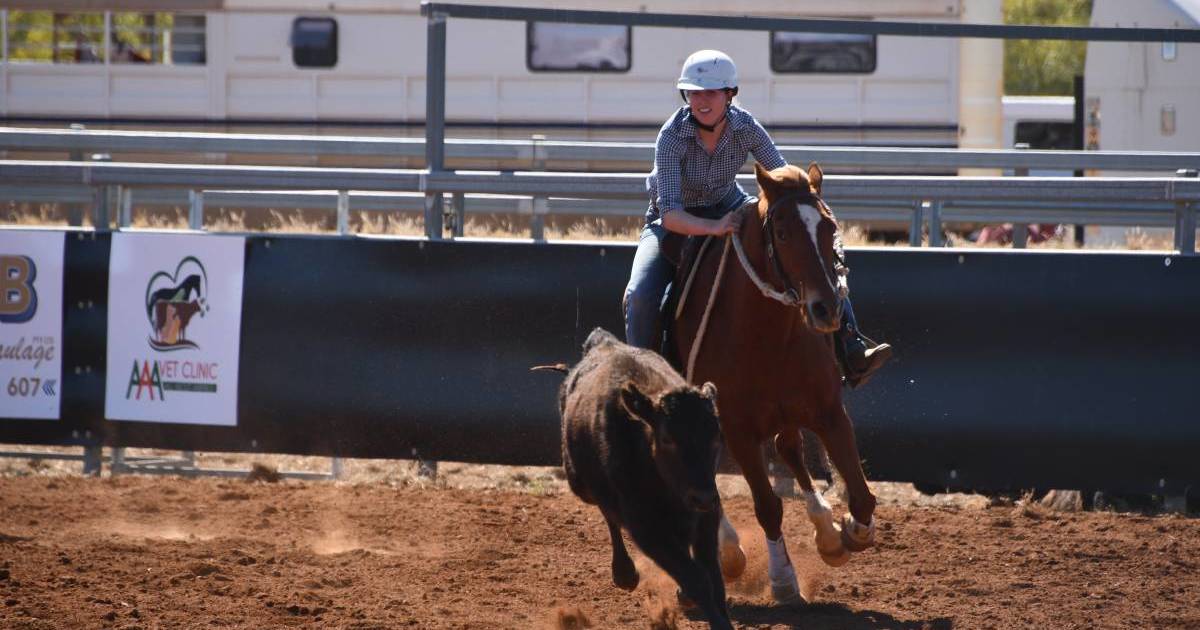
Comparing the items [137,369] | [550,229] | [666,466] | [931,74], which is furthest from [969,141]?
[666,466]

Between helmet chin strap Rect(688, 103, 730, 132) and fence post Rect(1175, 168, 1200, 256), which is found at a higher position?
helmet chin strap Rect(688, 103, 730, 132)

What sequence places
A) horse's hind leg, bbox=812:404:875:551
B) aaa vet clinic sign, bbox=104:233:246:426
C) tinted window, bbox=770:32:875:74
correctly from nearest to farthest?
horse's hind leg, bbox=812:404:875:551 < aaa vet clinic sign, bbox=104:233:246:426 < tinted window, bbox=770:32:875:74

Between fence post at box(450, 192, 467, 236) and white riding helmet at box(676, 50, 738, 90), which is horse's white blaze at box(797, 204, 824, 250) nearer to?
white riding helmet at box(676, 50, 738, 90)

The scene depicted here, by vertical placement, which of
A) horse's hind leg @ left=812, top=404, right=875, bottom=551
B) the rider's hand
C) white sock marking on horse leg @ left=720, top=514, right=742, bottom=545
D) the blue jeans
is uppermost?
the rider's hand

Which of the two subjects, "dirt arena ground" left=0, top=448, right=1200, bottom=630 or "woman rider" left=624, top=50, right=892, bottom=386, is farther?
"woman rider" left=624, top=50, right=892, bottom=386

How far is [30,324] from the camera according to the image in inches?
420

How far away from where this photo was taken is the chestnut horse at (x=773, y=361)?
6.82 metres

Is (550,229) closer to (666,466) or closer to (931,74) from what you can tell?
(931,74)

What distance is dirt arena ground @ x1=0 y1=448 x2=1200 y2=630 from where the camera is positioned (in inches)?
275

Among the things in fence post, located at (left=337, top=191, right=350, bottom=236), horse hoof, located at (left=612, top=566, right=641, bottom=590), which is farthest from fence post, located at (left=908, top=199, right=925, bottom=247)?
horse hoof, located at (left=612, top=566, right=641, bottom=590)

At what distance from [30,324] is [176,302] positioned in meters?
1.11

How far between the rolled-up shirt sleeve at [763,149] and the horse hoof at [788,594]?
6.97 ft

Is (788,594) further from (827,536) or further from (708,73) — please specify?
(708,73)

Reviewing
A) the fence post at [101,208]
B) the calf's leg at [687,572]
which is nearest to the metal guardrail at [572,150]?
the fence post at [101,208]
